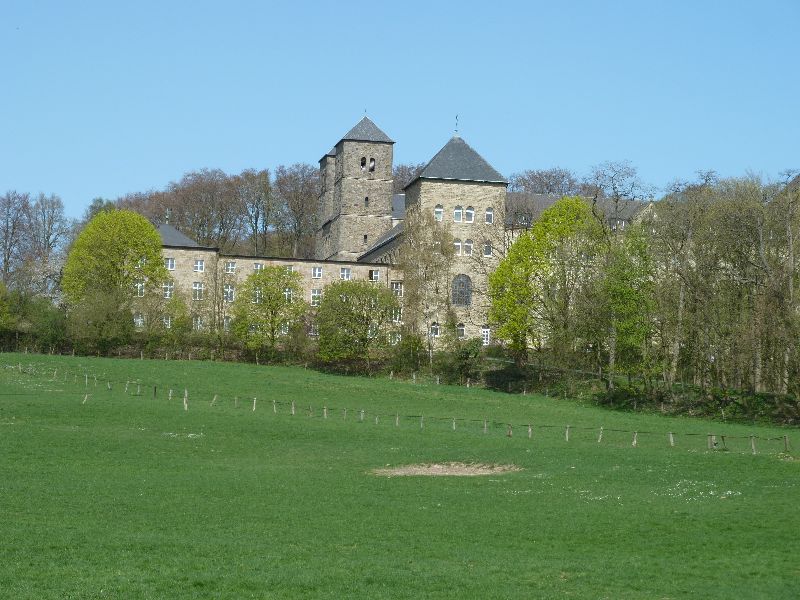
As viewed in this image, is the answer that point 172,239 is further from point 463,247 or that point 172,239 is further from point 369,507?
point 369,507

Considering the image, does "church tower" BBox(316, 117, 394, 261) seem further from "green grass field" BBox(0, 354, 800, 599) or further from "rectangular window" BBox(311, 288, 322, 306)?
"green grass field" BBox(0, 354, 800, 599)

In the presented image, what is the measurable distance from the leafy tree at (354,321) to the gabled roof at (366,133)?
25461 mm

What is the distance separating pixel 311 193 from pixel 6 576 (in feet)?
338

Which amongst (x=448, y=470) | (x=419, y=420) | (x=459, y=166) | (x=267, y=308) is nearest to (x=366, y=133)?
(x=459, y=166)

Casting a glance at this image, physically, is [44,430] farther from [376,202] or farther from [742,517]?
[376,202]

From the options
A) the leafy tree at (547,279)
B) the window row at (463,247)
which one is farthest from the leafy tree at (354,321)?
the window row at (463,247)

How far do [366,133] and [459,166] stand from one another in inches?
610

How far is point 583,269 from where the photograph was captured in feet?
223

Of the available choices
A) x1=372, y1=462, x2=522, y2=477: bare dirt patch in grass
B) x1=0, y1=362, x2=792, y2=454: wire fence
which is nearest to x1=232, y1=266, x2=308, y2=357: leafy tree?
x1=0, y1=362, x2=792, y2=454: wire fence

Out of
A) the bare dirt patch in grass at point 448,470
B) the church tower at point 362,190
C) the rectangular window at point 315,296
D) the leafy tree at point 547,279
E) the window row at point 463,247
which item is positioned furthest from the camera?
the church tower at point 362,190

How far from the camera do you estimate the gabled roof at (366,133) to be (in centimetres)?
9856

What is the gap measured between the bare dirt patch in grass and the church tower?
62.1m

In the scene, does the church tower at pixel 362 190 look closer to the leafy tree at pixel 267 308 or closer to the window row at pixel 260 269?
the window row at pixel 260 269

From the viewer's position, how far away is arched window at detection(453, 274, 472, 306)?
83688mm
